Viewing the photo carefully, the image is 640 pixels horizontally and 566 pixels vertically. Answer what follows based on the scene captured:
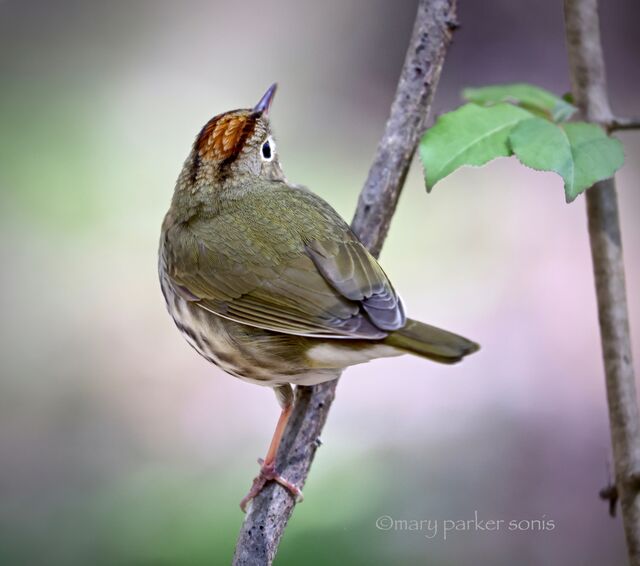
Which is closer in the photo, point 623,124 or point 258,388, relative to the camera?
point 623,124

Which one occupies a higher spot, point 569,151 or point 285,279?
point 569,151

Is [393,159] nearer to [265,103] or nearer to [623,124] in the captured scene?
[265,103]

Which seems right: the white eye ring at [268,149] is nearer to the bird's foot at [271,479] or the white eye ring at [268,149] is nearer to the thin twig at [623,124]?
the bird's foot at [271,479]

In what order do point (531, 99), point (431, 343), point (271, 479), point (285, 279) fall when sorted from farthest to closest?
point (531, 99) < point (271, 479) < point (285, 279) < point (431, 343)

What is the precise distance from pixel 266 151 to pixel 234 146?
0.10 metres

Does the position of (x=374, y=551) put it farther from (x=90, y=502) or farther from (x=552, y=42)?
(x=552, y=42)

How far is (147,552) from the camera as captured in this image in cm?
311

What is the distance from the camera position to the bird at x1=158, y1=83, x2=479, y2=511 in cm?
170

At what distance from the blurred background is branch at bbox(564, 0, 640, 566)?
121cm

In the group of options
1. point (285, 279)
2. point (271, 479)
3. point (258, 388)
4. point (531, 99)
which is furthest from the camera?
point (258, 388)

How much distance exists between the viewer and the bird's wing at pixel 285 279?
1.71 m

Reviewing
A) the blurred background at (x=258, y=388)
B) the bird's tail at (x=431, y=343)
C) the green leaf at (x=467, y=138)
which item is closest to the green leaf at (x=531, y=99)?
the green leaf at (x=467, y=138)

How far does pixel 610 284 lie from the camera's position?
6.75ft

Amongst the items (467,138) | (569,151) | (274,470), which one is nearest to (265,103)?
(467,138)
